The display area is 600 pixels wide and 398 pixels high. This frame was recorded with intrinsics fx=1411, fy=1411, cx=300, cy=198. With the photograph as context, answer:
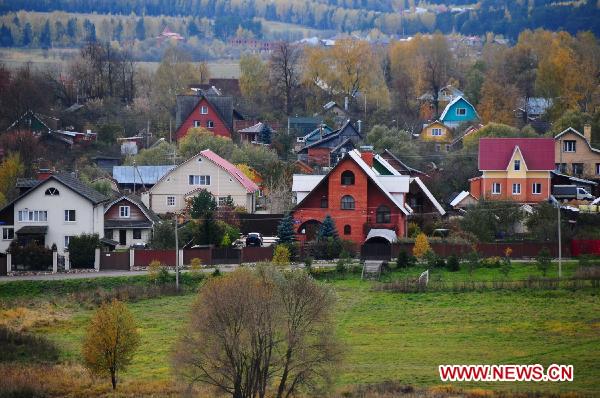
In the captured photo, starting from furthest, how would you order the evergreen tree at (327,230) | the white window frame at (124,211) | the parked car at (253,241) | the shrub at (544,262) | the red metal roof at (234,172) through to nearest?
1. the red metal roof at (234,172)
2. the white window frame at (124,211)
3. the parked car at (253,241)
4. the evergreen tree at (327,230)
5. the shrub at (544,262)

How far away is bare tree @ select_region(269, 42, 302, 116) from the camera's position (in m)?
79.3

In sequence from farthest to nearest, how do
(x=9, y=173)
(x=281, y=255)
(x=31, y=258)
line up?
(x=9, y=173)
(x=31, y=258)
(x=281, y=255)

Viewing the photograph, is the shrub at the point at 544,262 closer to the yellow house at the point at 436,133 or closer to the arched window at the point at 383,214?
the arched window at the point at 383,214

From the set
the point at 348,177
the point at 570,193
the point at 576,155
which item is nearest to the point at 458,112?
the point at 576,155

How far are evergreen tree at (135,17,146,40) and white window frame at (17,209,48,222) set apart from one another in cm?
13499

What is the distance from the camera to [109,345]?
30.4m

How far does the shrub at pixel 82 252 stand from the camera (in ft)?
145

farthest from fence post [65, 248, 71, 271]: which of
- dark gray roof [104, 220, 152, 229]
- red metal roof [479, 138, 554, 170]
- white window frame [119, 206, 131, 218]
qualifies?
red metal roof [479, 138, 554, 170]

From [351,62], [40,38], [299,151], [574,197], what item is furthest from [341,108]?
[40,38]

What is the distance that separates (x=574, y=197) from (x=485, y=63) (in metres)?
39.3

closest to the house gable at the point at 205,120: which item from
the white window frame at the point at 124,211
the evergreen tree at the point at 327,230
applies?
the white window frame at the point at 124,211

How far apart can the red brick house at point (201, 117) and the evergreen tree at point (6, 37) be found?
8871 centimetres

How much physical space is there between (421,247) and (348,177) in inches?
199

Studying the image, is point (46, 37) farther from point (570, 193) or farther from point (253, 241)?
point (253, 241)
